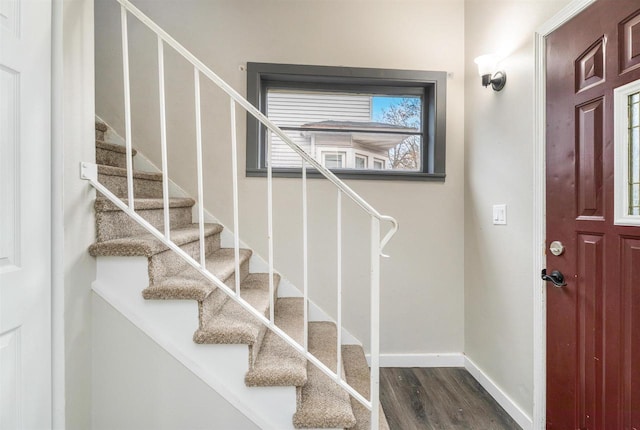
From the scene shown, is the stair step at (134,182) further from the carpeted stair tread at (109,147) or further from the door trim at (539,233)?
the door trim at (539,233)

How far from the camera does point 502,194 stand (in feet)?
5.90

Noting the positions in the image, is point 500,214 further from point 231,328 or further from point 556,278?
point 231,328

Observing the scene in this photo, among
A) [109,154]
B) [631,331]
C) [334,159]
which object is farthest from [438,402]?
[109,154]

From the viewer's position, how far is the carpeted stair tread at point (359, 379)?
4.45ft

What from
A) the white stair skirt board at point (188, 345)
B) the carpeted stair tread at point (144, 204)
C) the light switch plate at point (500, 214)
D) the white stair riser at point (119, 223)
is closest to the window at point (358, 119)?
the light switch plate at point (500, 214)

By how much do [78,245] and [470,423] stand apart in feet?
6.94

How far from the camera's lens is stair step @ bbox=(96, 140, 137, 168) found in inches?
71.3

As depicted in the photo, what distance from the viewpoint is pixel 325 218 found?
219cm

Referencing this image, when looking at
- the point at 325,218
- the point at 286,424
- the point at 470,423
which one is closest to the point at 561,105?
the point at 325,218

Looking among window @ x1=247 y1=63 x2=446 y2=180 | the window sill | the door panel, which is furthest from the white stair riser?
the door panel

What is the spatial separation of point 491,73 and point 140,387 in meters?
2.55

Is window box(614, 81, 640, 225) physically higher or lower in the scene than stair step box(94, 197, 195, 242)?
higher

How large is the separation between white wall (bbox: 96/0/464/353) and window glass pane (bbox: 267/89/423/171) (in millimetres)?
214

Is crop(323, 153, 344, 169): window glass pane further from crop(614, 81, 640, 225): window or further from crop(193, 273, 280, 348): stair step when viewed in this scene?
crop(614, 81, 640, 225): window
